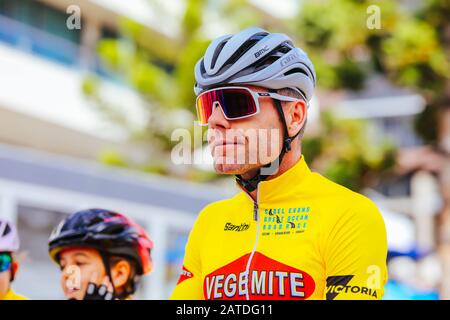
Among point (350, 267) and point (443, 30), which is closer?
point (350, 267)

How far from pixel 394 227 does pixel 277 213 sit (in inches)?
720

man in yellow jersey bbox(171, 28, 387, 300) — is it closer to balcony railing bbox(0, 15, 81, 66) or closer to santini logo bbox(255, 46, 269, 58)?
santini logo bbox(255, 46, 269, 58)

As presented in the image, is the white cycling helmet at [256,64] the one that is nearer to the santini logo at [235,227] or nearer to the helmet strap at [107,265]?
the santini logo at [235,227]

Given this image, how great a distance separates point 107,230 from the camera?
3566 millimetres

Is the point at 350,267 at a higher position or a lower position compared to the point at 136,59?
lower

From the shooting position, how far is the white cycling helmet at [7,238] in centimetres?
360

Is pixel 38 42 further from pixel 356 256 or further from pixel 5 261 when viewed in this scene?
pixel 356 256

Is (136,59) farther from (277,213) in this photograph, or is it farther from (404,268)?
(277,213)

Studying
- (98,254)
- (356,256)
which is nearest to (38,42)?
(98,254)

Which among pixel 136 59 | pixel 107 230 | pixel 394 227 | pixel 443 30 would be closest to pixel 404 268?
pixel 394 227

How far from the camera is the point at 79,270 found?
3469 millimetres
